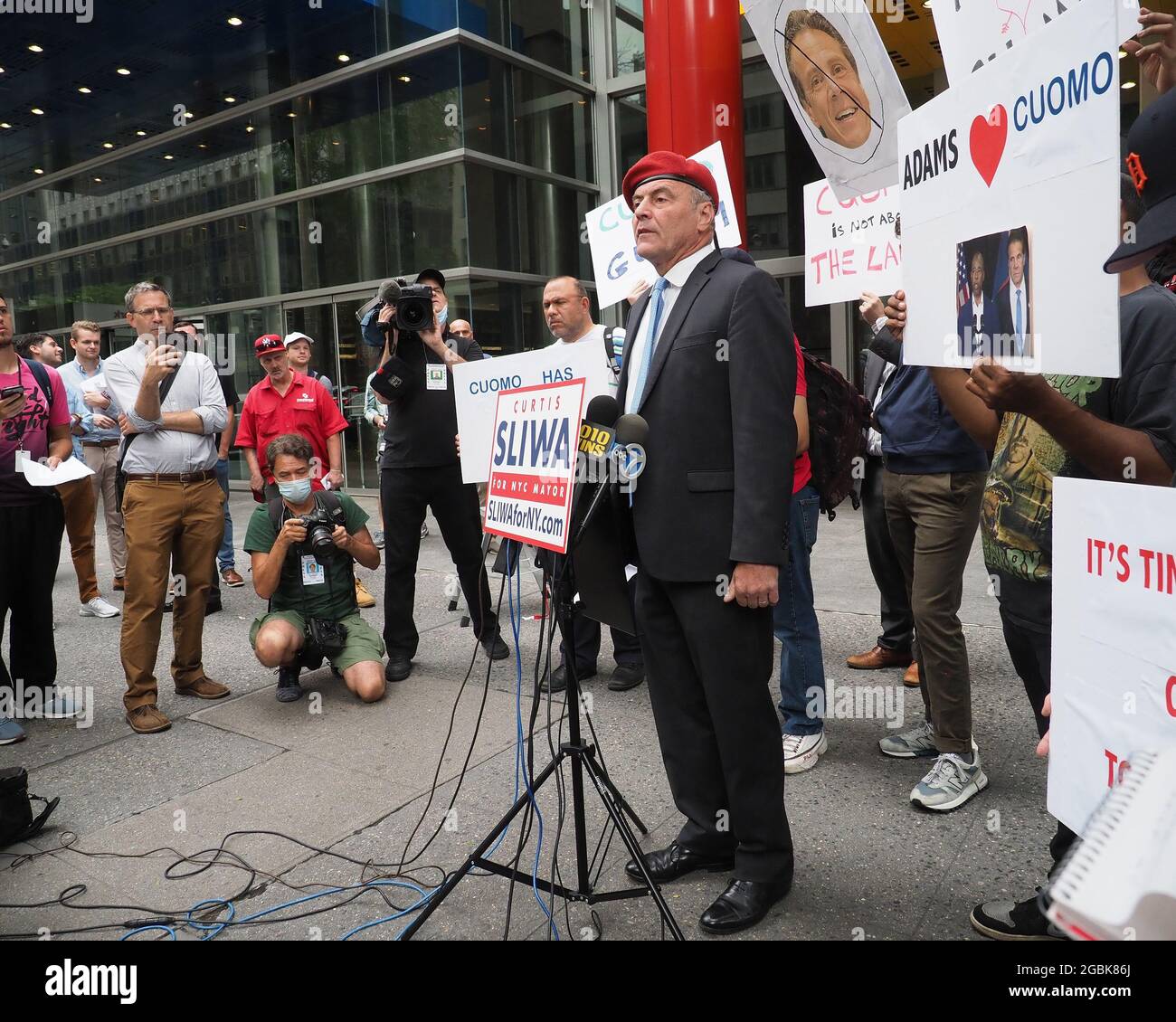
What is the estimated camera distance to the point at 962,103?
1.92m

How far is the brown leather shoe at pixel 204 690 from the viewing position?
15.2ft

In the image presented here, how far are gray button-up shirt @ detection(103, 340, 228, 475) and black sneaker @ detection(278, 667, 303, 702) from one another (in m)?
1.16

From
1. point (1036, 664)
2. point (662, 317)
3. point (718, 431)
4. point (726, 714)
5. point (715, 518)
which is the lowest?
point (726, 714)

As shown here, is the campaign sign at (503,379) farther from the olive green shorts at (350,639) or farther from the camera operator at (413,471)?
the olive green shorts at (350,639)

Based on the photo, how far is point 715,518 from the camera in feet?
8.15

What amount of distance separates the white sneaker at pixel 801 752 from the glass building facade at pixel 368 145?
7.45m

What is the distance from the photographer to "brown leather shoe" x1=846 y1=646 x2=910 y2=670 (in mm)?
4637

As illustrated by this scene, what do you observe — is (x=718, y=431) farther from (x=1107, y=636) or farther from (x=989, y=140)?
(x=1107, y=636)

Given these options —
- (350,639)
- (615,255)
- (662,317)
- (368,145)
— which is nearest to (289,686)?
(350,639)

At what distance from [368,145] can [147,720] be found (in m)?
9.76

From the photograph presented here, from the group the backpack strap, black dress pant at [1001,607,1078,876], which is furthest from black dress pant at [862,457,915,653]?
the backpack strap
